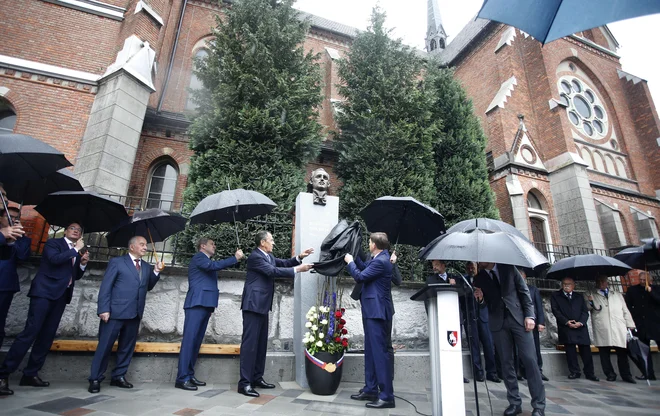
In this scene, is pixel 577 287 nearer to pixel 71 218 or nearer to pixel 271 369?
pixel 271 369

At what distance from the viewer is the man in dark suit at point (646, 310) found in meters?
5.98

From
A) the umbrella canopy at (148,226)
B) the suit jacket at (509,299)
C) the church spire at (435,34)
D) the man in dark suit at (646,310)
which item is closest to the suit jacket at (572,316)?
the man in dark suit at (646,310)

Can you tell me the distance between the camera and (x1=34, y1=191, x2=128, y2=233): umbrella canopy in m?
4.67

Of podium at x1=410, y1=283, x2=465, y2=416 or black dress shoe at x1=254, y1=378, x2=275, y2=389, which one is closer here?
podium at x1=410, y1=283, x2=465, y2=416

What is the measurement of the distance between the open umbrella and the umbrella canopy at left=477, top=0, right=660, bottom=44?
15.2 ft

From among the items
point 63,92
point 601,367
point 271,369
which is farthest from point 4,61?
point 601,367

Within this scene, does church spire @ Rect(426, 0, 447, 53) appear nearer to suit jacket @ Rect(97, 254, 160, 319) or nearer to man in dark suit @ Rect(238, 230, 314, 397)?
man in dark suit @ Rect(238, 230, 314, 397)

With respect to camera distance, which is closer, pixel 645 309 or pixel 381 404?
pixel 381 404

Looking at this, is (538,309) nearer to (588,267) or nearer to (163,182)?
(588,267)

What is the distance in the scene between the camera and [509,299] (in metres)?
4.07

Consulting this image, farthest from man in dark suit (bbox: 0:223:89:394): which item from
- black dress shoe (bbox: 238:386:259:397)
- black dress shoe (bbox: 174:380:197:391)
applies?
black dress shoe (bbox: 238:386:259:397)

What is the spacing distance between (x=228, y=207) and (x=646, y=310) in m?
7.25

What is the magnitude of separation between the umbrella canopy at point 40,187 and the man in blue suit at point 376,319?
420 centimetres

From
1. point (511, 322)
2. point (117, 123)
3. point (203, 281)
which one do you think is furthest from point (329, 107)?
point (511, 322)
